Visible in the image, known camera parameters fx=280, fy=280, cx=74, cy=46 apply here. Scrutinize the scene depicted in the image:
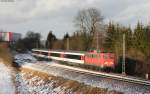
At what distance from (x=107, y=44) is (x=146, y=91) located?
1416 inches

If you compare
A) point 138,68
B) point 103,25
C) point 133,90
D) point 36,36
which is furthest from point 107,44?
point 36,36

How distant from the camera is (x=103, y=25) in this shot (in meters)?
67.6

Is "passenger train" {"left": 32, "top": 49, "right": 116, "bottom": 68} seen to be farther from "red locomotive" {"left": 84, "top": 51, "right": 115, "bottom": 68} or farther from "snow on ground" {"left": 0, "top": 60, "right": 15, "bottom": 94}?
"snow on ground" {"left": 0, "top": 60, "right": 15, "bottom": 94}

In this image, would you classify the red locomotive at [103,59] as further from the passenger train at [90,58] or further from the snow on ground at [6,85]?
the snow on ground at [6,85]

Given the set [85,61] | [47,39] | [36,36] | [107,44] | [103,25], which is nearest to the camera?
[85,61]

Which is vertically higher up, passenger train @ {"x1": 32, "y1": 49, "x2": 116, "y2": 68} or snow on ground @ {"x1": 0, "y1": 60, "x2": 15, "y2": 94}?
passenger train @ {"x1": 32, "y1": 49, "x2": 116, "y2": 68}

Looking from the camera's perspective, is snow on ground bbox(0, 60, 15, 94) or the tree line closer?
snow on ground bbox(0, 60, 15, 94)

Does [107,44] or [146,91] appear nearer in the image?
[146,91]

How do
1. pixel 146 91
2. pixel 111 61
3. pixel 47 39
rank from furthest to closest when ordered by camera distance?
pixel 47 39 < pixel 111 61 < pixel 146 91

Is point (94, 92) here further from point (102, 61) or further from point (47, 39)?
point (47, 39)

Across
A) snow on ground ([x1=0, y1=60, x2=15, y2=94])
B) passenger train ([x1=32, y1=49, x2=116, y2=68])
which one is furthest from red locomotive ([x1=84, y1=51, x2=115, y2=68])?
snow on ground ([x1=0, y1=60, x2=15, y2=94])

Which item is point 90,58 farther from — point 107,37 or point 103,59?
point 107,37

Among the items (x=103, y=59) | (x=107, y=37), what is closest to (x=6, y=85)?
(x=103, y=59)

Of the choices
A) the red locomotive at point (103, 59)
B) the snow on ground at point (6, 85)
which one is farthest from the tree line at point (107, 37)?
the snow on ground at point (6, 85)
